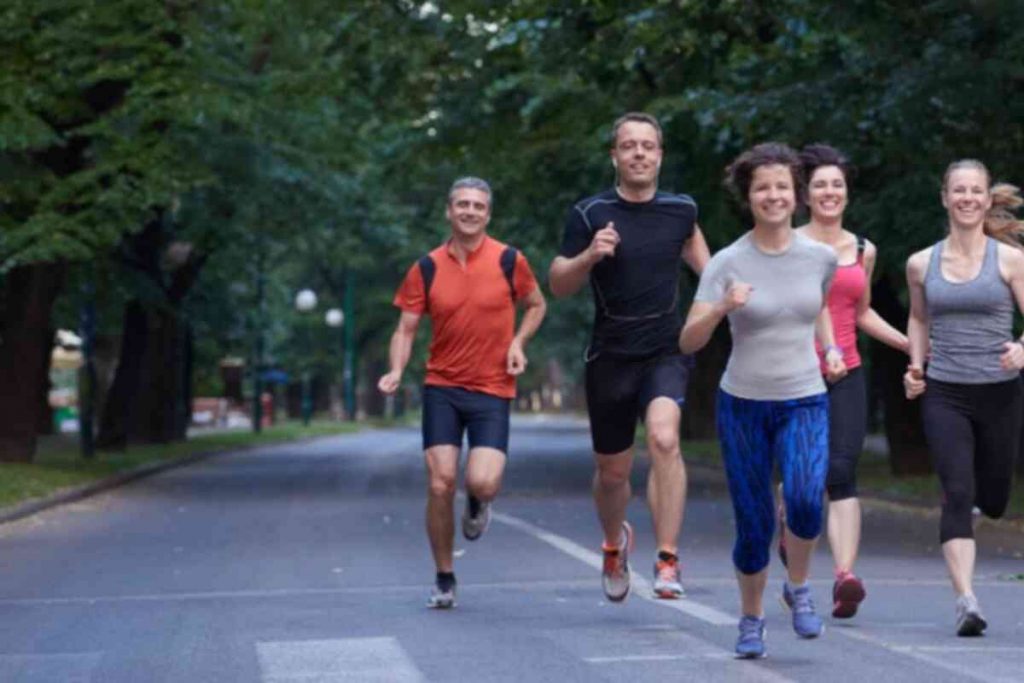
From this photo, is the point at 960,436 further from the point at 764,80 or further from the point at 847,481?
the point at 764,80

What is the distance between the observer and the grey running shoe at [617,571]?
1190 cm

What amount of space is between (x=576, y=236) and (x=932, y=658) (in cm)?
261

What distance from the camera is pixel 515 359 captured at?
1230 centimetres

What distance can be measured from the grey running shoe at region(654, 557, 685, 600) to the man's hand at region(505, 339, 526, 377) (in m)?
1.41

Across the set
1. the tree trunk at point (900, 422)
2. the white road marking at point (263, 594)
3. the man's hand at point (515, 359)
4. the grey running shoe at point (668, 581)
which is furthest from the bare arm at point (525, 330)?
the tree trunk at point (900, 422)

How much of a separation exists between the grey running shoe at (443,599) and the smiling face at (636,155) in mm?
2371

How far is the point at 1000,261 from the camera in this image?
11203 millimetres

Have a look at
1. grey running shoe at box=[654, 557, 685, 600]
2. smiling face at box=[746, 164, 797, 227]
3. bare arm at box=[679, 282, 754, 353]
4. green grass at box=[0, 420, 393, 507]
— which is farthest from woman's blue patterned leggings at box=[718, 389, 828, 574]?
green grass at box=[0, 420, 393, 507]

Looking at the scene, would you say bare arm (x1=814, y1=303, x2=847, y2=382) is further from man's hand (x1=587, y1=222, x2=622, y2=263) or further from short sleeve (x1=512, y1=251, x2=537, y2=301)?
short sleeve (x1=512, y1=251, x2=537, y2=301)

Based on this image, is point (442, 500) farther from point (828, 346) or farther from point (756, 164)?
point (756, 164)

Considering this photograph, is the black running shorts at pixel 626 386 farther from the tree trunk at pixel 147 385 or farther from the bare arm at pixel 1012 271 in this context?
the tree trunk at pixel 147 385

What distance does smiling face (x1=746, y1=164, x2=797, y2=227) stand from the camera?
9484mm

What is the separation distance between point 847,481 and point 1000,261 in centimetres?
122

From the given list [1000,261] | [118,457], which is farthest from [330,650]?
[118,457]
